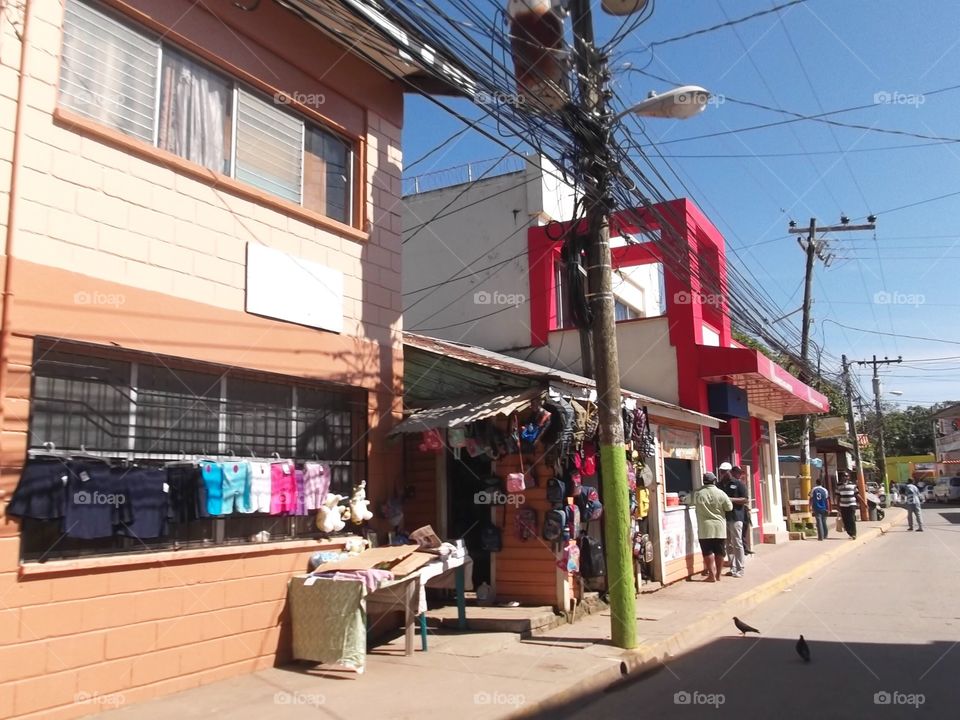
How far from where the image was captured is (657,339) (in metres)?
15.3

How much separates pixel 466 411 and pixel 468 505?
163cm

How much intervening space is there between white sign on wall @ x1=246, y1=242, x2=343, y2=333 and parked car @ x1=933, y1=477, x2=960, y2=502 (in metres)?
51.4

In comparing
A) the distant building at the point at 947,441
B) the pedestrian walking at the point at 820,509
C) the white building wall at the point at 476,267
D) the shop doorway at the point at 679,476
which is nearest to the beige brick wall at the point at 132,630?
the shop doorway at the point at 679,476

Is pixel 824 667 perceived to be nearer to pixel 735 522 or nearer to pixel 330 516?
pixel 330 516

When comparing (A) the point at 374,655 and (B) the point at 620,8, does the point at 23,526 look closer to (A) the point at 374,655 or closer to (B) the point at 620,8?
(A) the point at 374,655

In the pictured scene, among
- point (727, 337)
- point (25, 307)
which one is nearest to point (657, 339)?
point (727, 337)

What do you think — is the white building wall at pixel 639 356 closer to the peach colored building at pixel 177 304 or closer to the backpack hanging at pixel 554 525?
the backpack hanging at pixel 554 525

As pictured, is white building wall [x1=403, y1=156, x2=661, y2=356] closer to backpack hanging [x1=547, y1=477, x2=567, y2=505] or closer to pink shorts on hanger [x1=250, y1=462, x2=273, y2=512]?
backpack hanging [x1=547, y1=477, x2=567, y2=505]

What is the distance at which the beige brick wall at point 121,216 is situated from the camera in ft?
18.6

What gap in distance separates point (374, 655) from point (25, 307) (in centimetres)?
440

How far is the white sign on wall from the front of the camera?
7398 mm

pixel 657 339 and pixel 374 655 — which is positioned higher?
pixel 657 339

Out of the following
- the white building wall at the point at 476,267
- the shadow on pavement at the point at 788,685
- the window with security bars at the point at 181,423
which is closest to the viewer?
the window with security bars at the point at 181,423

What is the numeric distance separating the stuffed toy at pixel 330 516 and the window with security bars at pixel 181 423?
0.19 meters
